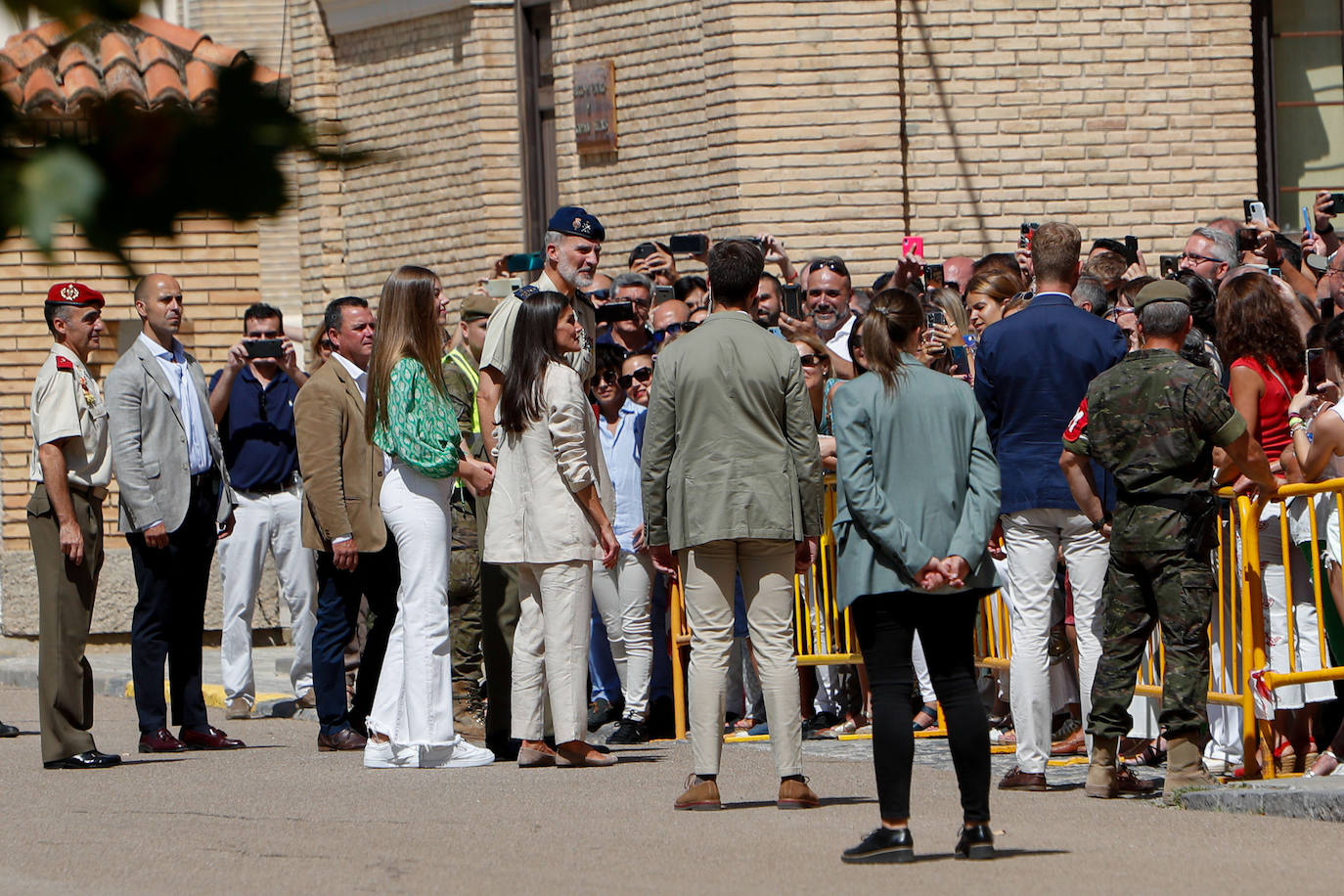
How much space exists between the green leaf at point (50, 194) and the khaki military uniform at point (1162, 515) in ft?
18.1

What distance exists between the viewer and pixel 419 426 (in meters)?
8.93

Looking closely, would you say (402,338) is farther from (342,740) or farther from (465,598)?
(342,740)

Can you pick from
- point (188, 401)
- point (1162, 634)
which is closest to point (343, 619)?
point (188, 401)

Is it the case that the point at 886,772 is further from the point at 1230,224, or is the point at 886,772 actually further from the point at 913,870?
the point at 1230,224

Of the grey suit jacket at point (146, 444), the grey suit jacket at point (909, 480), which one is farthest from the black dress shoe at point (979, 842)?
the grey suit jacket at point (146, 444)

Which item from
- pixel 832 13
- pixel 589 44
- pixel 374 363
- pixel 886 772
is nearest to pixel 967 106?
pixel 832 13

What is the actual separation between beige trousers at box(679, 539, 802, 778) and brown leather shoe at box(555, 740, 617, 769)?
4.56ft

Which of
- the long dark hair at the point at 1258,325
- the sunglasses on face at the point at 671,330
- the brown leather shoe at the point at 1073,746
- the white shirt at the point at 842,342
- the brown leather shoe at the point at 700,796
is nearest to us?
the brown leather shoe at the point at 700,796

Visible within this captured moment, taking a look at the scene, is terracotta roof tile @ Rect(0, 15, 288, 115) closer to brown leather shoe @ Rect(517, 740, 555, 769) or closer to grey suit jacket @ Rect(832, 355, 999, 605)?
grey suit jacket @ Rect(832, 355, 999, 605)

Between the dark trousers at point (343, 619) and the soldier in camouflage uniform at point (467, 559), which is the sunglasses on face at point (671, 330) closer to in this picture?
the soldier in camouflage uniform at point (467, 559)

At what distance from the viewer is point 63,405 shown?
9539mm

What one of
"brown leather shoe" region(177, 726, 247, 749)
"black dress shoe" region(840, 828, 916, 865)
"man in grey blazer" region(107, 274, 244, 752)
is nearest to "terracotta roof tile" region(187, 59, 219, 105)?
"black dress shoe" region(840, 828, 916, 865)

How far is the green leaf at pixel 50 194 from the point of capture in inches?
84.5

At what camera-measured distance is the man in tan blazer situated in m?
9.59
